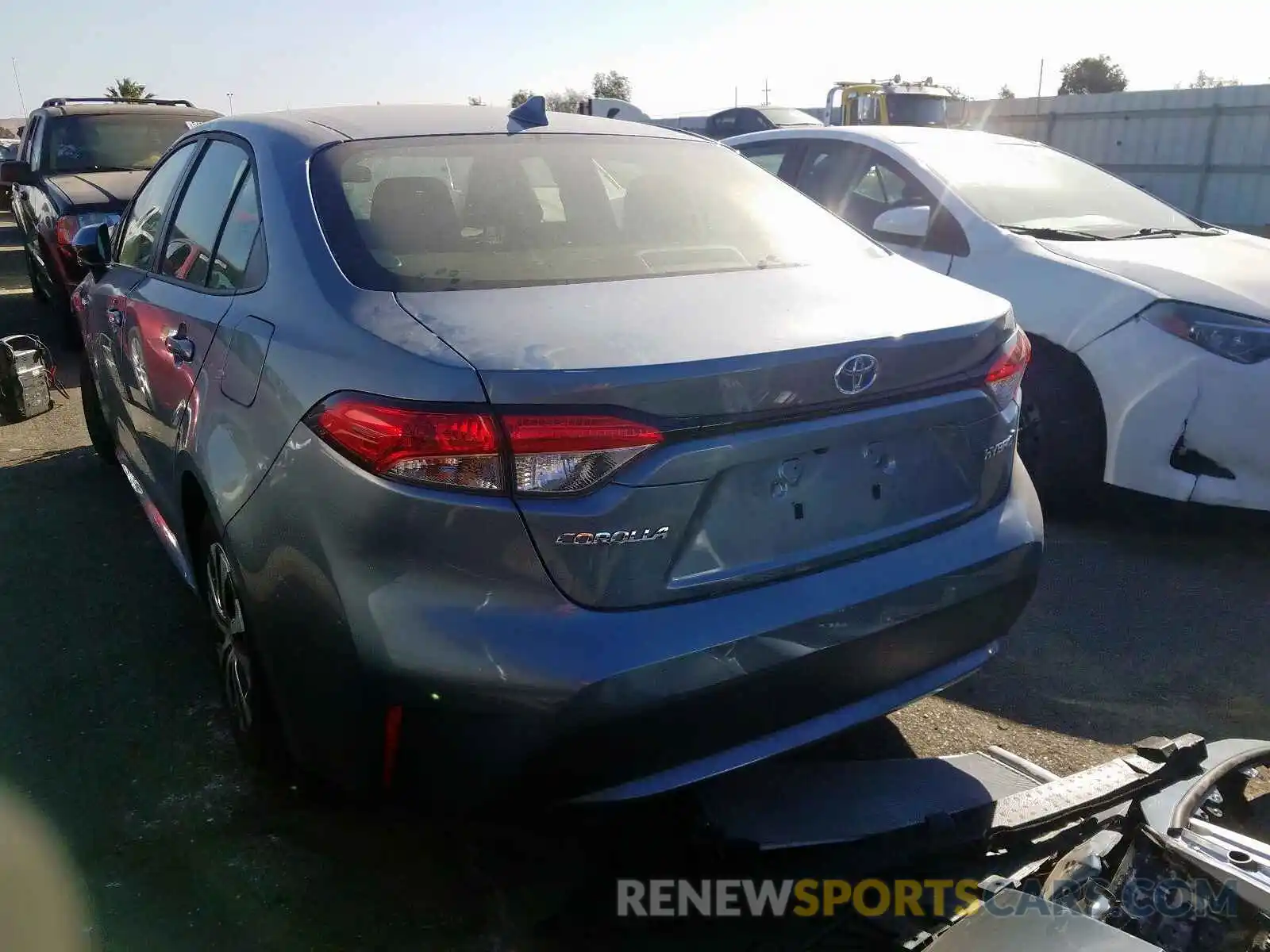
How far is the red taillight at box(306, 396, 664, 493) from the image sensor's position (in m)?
1.83

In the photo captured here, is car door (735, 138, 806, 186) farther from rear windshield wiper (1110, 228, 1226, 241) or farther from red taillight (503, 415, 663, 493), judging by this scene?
red taillight (503, 415, 663, 493)

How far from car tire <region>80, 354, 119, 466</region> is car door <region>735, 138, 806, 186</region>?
3.46 m

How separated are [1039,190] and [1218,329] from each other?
1508mm

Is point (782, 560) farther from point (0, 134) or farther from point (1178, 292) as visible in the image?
point (0, 134)

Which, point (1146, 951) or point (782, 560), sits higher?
point (782, 560)

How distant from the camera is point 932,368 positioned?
7.23 ft

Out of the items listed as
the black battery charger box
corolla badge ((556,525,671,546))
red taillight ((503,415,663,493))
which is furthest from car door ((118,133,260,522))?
the black battery charger box

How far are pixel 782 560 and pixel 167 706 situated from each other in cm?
210

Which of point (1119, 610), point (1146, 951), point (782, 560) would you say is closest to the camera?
point (1146, 951)

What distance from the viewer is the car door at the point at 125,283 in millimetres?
3523

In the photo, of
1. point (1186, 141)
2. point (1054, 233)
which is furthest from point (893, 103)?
point (1054, 233)

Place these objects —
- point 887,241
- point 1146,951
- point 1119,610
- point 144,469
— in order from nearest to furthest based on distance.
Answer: point 1146,951
point 144,469
point 1119,610
point 887,241

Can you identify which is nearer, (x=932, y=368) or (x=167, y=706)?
(x=932, y=368)

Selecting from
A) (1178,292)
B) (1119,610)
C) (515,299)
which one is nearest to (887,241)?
(1178,292)
